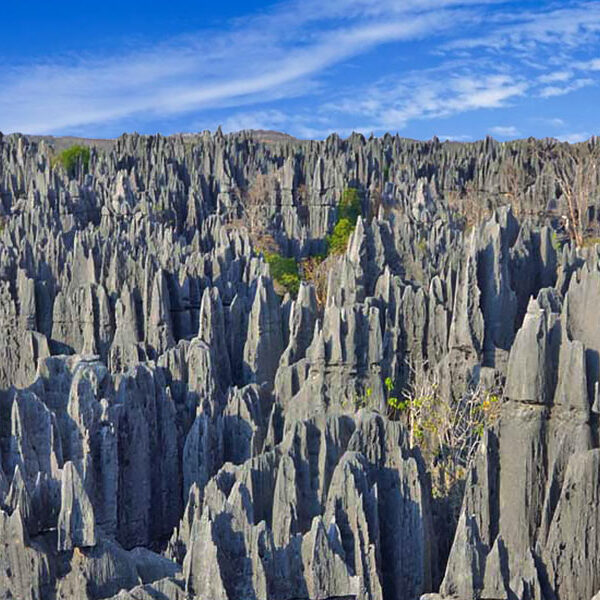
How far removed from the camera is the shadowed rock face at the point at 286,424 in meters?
10.5

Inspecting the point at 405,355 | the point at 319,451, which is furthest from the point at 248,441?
the point at 405,355

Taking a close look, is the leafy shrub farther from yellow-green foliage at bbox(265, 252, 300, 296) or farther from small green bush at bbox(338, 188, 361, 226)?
small green bush at bbox(338, 188, 361, 226)

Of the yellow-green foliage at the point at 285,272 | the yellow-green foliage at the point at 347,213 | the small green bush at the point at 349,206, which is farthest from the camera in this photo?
the small green bush at the point at 349,206

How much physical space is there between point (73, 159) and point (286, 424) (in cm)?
5769

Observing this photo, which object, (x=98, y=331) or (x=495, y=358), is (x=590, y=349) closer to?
(x=495, y=358)

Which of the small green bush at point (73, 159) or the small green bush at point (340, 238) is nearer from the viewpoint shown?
the small green bush at point (340, 238)

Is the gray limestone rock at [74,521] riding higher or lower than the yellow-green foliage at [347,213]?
lower

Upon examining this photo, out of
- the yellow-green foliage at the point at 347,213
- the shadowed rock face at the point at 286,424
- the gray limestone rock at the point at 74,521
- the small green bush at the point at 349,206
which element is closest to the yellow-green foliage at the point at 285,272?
the shadowed rock face at the point at 286,424

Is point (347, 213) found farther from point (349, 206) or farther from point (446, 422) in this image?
point (446, 422)

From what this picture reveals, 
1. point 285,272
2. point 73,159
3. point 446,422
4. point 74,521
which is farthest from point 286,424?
point 73,159

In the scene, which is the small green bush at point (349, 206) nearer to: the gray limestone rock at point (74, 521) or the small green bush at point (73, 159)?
the small green bush at point (73, 159)

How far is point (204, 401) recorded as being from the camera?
57.3 ft

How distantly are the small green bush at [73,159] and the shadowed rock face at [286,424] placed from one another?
34.3 metres

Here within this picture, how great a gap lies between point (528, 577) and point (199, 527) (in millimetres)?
3969
